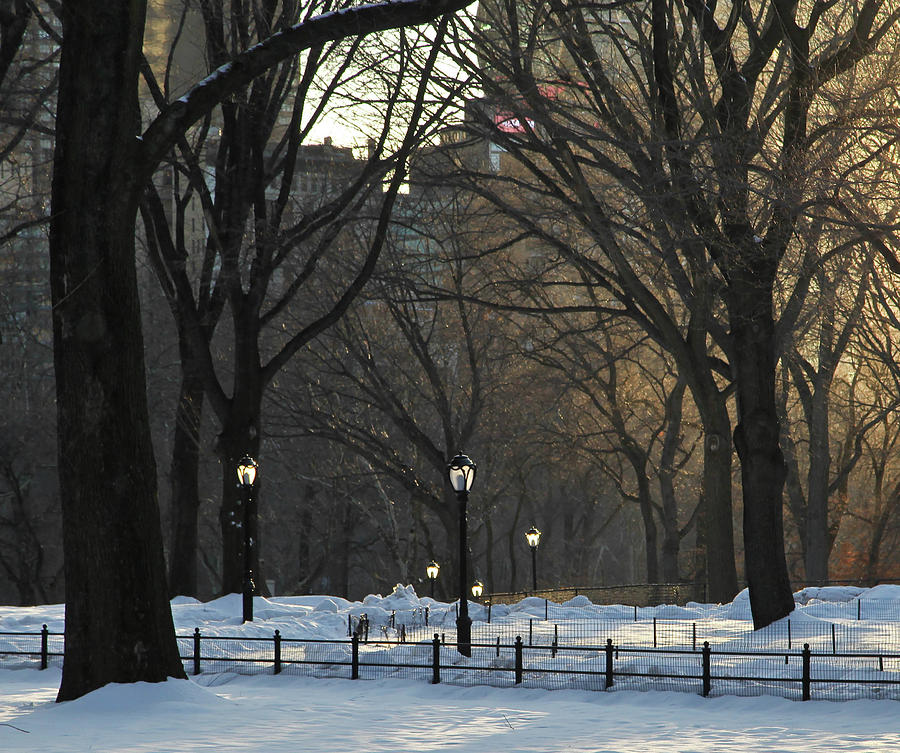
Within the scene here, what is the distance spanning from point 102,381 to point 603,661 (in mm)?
9221

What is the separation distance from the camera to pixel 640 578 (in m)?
65.2

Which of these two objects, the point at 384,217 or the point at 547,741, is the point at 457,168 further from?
the point at 547,741

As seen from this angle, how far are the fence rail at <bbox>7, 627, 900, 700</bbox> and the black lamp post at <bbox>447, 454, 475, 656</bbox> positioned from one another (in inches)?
17.0

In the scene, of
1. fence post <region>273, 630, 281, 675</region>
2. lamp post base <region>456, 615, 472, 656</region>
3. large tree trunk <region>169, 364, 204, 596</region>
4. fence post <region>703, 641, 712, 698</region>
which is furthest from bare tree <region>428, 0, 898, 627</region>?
large tree trunk <region>169, 364, 204, 596</region>

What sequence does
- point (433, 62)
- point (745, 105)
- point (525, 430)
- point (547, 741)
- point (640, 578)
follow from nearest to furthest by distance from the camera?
point (547, 741), point (745, 105), point (433, 62), point (525, 430), point (640, 578)

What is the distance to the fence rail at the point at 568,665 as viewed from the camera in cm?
1459

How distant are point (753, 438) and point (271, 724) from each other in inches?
477

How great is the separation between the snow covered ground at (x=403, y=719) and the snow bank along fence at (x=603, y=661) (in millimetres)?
311

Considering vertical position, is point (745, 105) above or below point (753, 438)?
above

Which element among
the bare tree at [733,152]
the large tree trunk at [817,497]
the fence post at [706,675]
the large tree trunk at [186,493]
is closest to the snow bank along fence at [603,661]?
the fence post at [706,675]

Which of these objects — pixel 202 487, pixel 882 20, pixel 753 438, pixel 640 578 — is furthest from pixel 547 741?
pixel 640 578

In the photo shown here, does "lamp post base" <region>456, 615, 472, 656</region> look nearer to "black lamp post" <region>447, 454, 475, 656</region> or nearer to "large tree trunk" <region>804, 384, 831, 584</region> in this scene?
"black lamp post" <region>447, 454, 475, 656</region>

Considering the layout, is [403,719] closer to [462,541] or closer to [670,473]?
[462,541]

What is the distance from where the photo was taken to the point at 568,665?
664 inches
